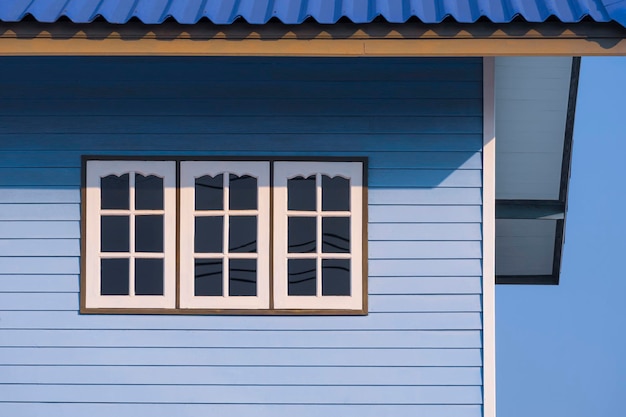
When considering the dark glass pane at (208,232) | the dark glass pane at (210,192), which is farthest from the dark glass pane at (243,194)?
the dark glass pane at (208,232)

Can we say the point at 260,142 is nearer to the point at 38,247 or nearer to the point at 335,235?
the point at 335,235

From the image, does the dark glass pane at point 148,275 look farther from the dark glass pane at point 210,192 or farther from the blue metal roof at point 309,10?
the blue metal roof at point 309,10

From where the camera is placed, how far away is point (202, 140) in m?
5.66

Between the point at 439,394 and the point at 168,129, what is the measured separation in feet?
7.46

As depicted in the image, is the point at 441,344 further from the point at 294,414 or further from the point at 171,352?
the point at 171,352

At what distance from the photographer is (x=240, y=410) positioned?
18.4 feet

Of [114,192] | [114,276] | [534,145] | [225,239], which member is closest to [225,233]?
[225,239]

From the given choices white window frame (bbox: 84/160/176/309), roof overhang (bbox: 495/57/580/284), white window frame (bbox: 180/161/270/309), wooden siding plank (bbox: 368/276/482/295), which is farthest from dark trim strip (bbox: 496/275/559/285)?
white window frame (bbox: 84/160/176/309)

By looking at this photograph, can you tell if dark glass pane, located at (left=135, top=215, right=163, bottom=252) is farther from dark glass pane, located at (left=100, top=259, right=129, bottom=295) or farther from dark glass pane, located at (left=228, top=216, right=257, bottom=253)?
dark glass pane, located at (left=228, top=216, right=257, bottom=253)

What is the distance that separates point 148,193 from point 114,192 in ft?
3.15

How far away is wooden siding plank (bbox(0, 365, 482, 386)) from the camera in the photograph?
5594 mm

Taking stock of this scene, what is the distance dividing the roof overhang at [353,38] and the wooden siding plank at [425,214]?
1158 mm

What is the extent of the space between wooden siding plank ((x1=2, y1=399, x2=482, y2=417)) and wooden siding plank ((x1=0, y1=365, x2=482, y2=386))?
0.14m

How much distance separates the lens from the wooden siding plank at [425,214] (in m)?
5.62
